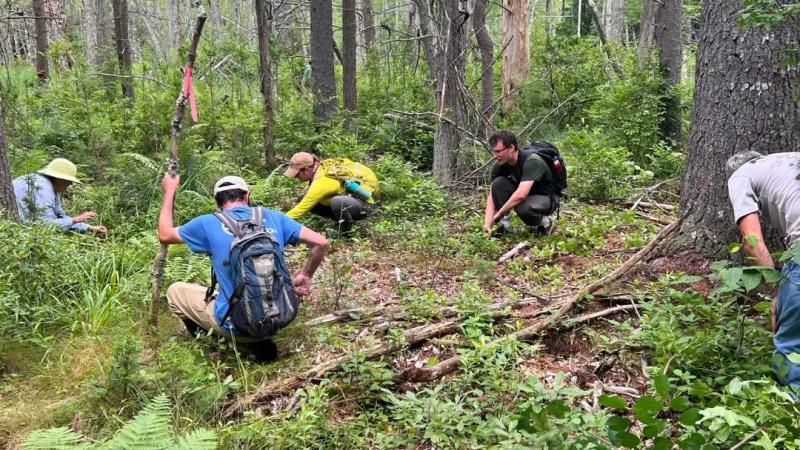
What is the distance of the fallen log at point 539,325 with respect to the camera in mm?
3750

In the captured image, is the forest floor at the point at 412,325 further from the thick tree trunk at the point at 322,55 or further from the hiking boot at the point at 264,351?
the thick tree trunk at the point at 322,55

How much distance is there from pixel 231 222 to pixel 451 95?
5076 millimetres

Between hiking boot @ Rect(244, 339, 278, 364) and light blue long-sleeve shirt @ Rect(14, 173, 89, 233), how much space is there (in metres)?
3.09

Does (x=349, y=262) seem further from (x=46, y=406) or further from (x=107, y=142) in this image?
(x=107, y=142)

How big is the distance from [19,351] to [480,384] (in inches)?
126

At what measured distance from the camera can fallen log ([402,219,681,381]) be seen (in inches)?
148

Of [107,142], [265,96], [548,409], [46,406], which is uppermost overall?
[265,96]

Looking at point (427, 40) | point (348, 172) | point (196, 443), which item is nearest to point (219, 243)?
point (196, 443)

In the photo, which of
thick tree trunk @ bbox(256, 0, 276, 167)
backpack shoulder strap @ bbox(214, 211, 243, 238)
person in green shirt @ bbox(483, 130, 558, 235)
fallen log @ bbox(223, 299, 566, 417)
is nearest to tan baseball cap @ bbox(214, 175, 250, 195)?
backpack shoulder strap @ bbox(214, 211, 243, 238)

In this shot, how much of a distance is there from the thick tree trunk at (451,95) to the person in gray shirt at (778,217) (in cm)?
484

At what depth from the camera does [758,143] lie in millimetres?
4191

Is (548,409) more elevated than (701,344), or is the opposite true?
(548,409)

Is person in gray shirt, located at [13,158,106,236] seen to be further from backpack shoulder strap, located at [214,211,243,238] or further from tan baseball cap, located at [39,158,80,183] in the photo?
backpack shoulder strap, located at [214,211,243,238]

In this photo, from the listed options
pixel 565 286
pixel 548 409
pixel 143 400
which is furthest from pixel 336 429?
pixel 565 286
